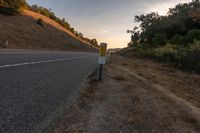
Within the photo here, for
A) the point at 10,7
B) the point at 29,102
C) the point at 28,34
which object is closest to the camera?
the point at 29,102

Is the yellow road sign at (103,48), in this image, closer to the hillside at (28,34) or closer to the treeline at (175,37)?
the treeline at (175,37)

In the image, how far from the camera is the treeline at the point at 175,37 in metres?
17.4

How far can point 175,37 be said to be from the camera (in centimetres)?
3366

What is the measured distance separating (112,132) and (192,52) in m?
15.3

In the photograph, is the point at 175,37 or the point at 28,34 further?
the point at 28,34

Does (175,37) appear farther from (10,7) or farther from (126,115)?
(126,115)

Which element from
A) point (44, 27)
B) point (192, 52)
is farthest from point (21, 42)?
point (192, 52)

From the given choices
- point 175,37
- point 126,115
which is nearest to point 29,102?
point 126,115

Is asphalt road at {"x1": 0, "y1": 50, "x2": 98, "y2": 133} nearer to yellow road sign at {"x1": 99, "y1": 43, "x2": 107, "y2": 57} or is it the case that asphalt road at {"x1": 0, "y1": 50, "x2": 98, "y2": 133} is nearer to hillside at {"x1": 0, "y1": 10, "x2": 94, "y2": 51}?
yellow road sign at {"x1": 99, "y1": 43, "x2": 107, "y2": 57}

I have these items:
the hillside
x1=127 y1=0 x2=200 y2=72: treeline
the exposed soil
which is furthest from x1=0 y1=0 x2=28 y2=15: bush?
the exposed soil

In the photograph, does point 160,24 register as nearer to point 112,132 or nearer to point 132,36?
point 132,36

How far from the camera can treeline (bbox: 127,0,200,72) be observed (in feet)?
57.1

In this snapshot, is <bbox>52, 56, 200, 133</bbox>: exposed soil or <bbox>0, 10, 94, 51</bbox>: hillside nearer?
<bbox>52, 56, 200, 133</bbox>: exposed soil

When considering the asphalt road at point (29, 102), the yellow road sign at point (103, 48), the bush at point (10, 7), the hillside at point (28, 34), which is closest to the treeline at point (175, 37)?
the yellow road sign at point (103, 48)
